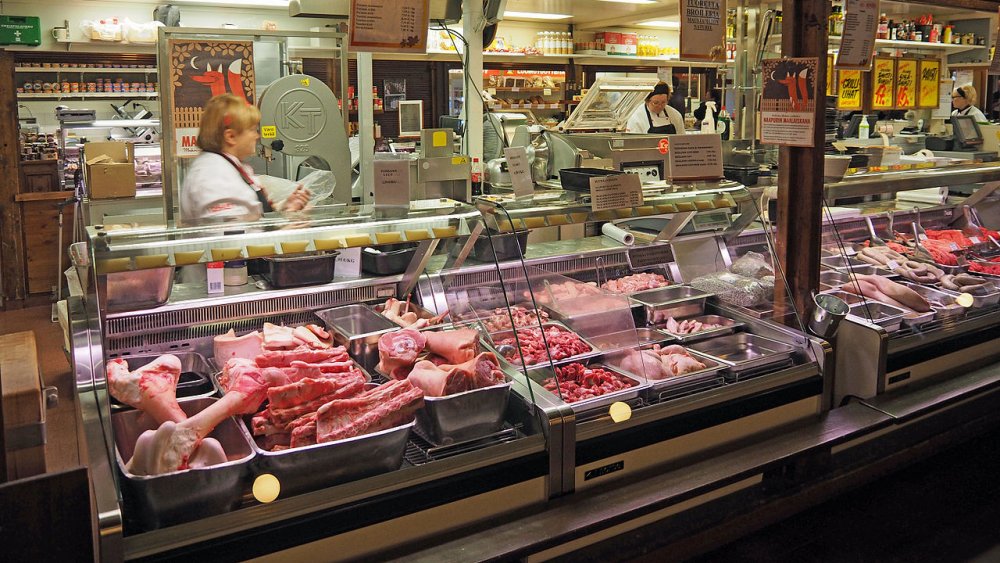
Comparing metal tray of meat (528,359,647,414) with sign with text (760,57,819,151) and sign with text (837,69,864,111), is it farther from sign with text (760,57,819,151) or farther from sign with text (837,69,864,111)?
sign with text (837,69,864,111)

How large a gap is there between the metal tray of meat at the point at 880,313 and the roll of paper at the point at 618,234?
97cm

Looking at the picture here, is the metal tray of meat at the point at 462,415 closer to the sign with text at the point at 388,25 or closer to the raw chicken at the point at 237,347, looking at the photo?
the raw chicken at the point at 237,347

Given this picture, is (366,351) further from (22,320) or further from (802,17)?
(22,320)

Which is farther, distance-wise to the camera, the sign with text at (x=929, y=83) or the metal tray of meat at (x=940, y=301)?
the sign with text at (x=929, y=83)

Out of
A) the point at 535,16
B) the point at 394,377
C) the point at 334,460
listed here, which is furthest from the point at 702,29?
the point at 535,16

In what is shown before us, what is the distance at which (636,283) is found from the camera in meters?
3.56

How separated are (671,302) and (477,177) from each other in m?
3.64

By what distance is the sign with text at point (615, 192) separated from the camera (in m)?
2.88

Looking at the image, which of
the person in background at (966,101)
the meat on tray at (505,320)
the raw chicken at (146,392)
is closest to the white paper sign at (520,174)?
the meat on tray at (505,320)

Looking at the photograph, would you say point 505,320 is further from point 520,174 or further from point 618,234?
point 618,234

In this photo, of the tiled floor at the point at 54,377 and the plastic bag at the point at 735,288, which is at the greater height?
the plastic bag at the point at 735,288

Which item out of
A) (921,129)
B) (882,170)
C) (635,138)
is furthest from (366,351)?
(921,129)

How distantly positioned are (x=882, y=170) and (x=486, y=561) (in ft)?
10.0

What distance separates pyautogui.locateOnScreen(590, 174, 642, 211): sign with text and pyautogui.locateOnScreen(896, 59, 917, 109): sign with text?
8.78m
